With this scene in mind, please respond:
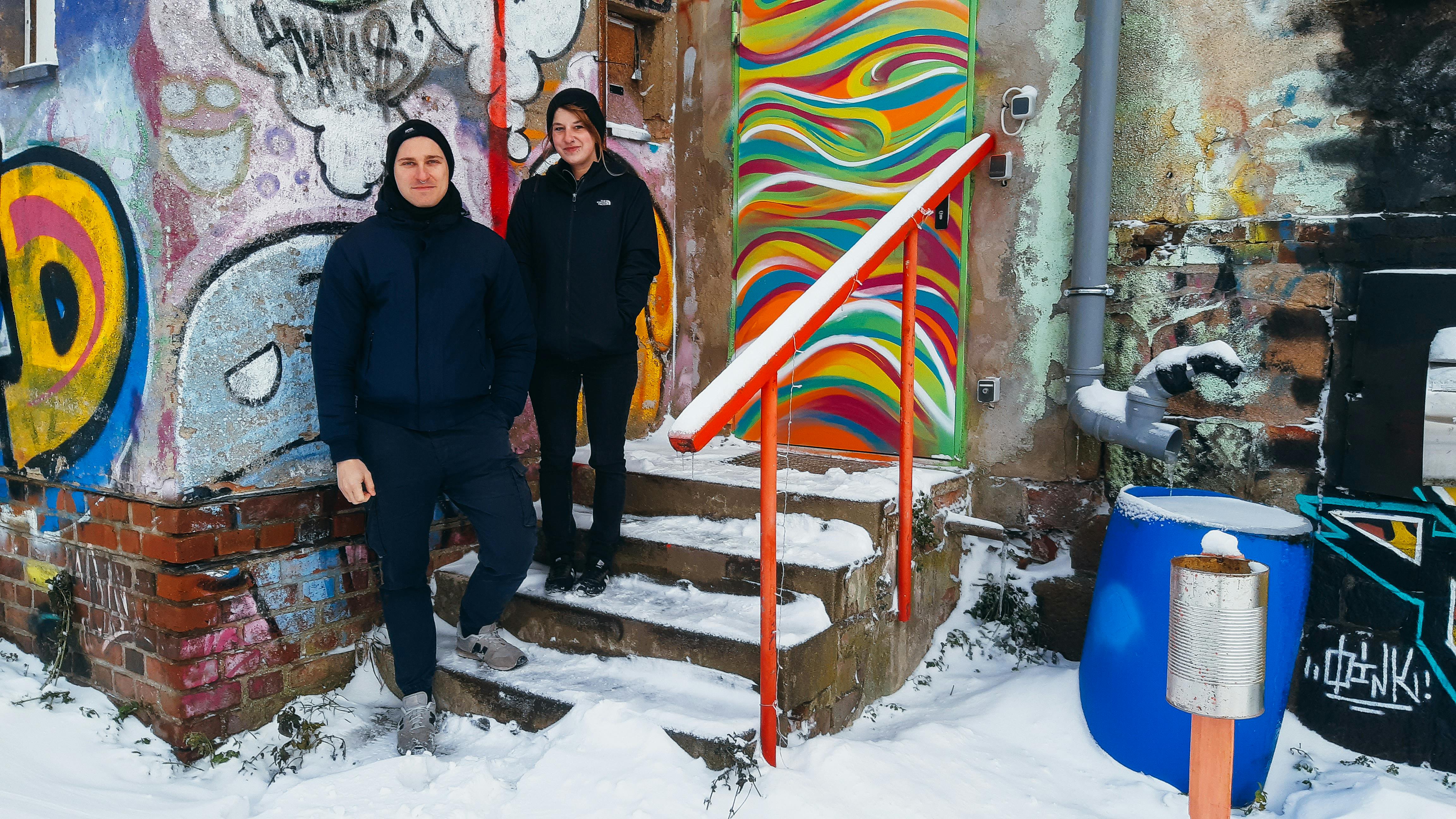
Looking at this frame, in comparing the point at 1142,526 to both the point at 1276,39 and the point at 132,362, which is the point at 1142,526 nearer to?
the point at 1276,39

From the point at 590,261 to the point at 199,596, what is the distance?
1538 mm

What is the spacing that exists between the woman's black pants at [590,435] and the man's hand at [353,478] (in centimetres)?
62

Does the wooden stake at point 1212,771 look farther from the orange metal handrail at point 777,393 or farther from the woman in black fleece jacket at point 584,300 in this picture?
the woman in black fleece jacket at point 584,300

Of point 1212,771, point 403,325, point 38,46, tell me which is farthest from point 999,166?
point 38,46

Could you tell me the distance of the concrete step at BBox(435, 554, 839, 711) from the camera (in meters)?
2.59

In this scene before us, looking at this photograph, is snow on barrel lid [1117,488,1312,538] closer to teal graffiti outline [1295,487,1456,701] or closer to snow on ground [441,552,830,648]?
teal graffiti outline [1295,487,1456,701]

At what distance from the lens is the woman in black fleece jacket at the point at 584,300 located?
2959 millimetres

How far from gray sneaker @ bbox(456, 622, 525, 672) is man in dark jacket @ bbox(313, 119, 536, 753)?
0.50ft

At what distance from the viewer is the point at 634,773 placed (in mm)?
2355

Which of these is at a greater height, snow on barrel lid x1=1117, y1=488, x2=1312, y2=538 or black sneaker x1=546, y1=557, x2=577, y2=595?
snow on barrel lid x1=1117, y1=488, x2=1312, y2=538

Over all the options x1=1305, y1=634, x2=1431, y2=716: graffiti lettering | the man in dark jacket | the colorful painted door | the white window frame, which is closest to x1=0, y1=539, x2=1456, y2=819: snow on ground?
x1=1305, y1=634, x2=1431, y2=716: graffiti lettering

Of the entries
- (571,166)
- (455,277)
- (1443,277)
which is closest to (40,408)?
(455,277)

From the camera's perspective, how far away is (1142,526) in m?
2.72

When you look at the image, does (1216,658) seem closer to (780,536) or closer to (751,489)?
(780,536)
